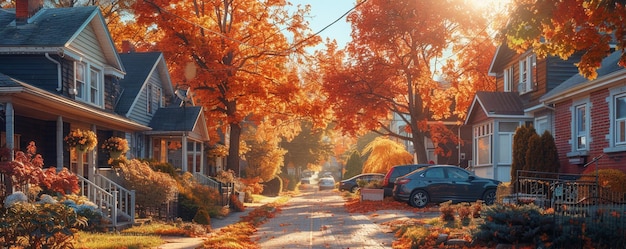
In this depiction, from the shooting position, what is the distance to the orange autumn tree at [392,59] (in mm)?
33938

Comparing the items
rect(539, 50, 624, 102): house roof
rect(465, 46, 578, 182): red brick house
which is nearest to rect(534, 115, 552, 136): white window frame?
rect(465, 46, 578, 182): red brick house

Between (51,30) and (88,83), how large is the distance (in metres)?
2.52

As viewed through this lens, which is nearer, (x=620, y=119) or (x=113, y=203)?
(x=113, y=203)

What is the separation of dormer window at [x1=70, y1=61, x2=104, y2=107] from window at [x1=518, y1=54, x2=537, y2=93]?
16426 mm

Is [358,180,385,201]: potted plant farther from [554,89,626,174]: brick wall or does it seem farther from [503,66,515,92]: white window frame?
[554,89,626,174]: brick wall

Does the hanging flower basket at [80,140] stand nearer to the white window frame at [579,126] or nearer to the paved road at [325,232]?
the paved road at [325,232]

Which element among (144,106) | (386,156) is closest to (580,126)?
(144,106)

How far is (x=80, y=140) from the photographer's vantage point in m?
19.8

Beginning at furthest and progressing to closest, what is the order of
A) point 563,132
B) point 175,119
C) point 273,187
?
1. point 273,187
2. point 175,119
3. point 563,132

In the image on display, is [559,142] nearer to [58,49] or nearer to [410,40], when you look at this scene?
[410,40]

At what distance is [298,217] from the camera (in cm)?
2327

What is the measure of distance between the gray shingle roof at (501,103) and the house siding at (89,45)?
Answer: 15300 millimetres

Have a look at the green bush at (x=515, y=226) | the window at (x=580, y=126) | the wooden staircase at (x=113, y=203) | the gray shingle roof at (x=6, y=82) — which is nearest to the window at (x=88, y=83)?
the wooden staircase at (x=113, y=203)

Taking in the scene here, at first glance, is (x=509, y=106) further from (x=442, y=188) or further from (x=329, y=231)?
(x=329, y=231)
